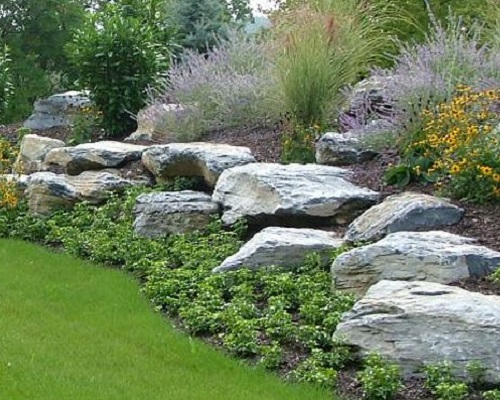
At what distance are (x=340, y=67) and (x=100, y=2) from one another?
13.6 meters

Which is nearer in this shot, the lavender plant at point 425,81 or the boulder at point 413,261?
the boulder at point 413,261

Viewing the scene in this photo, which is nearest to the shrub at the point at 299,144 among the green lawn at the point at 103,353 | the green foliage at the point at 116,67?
the green lawn at the point at 103,353

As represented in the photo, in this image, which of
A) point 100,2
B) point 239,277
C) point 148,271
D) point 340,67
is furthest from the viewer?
point 100,2

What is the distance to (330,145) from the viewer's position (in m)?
8.32

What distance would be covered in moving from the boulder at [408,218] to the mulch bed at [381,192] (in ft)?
0.35

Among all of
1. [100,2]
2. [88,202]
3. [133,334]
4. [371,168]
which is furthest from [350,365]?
[100,2]

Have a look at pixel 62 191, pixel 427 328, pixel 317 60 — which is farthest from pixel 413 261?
pixel 62 191

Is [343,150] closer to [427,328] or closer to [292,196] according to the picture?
[292,196]

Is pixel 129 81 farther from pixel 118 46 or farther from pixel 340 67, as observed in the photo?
pixel 340 67

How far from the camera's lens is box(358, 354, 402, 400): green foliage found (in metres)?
4.47

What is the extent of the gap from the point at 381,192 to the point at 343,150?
0.97 m

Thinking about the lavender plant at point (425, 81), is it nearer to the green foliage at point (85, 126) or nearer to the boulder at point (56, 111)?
the green foliage at point (85, 126)

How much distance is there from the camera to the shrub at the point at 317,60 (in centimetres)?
910

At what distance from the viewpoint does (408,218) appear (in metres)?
6.34
